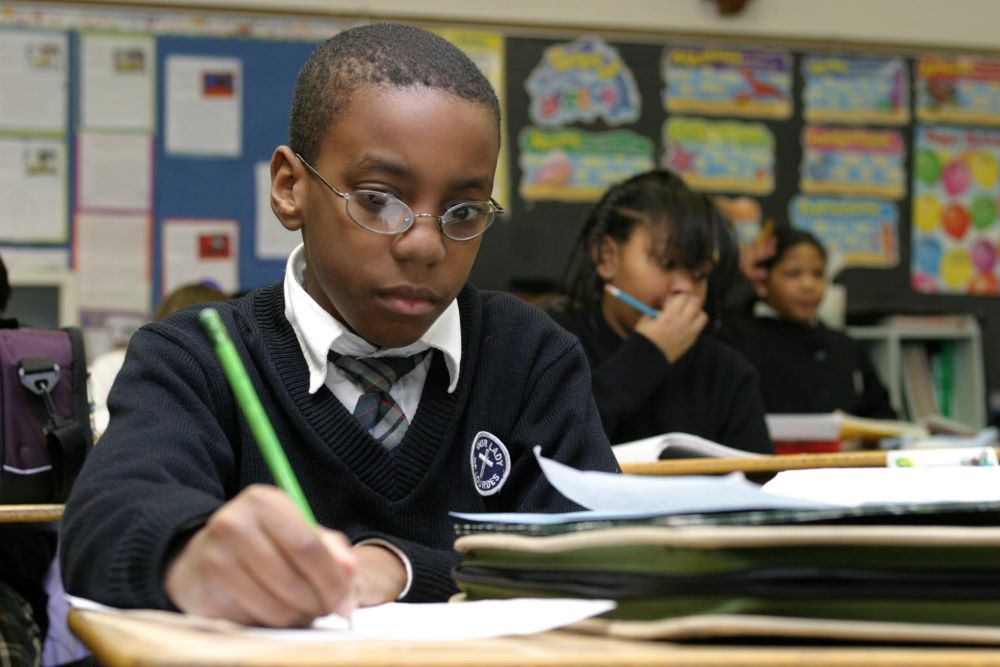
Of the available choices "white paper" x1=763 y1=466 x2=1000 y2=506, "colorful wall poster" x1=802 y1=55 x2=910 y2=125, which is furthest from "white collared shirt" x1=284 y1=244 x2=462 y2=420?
"colorful wall poster" x1=802 y1=55 x2=910 y2=125

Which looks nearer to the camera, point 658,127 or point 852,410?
point 852,410

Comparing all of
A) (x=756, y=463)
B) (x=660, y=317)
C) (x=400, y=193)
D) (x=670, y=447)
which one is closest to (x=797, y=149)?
(x=660, y=317)

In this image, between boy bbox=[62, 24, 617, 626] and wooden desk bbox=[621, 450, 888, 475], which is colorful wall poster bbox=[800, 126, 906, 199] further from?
boy bbox=[62, 24, 617, 626]

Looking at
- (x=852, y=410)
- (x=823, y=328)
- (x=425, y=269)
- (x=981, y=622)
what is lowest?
(x=852, y=410)

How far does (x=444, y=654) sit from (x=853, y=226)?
402cm

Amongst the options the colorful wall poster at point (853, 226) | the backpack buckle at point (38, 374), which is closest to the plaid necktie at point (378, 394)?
the backpack buckle at point (38, 374)

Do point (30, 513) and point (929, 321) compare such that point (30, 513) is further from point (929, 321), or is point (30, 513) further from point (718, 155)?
point (929, 321)

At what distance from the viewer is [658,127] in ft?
13.5

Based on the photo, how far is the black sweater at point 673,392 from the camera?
2.12 meters

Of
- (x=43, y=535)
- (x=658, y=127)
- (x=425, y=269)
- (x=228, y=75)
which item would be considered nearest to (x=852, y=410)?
(x=658, y=127)

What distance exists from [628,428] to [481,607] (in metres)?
1.58

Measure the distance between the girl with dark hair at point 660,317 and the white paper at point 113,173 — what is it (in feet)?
5.85

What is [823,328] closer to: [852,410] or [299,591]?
[852,410]

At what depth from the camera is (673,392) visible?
225 centimetres
